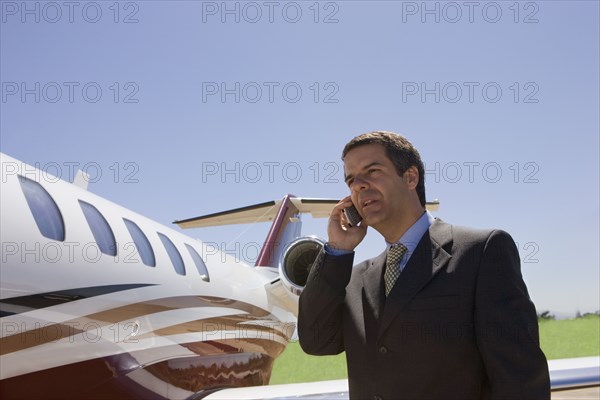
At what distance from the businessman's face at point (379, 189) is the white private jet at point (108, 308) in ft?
9.43

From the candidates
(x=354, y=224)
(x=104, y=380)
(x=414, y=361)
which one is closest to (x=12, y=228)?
(x=104, y=380)

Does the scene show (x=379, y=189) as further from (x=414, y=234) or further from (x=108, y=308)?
(x=108, y=308)

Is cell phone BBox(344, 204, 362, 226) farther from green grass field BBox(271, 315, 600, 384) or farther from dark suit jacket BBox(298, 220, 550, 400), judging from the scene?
green grass field BBox(271, 315, 600, 384)

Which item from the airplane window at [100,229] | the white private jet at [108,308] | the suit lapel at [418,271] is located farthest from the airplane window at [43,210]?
the suit lapel at [418,271]

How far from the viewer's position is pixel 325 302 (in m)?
1.80

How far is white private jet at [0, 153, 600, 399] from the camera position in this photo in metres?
4.25

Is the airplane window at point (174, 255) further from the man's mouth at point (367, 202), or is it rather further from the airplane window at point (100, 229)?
the man's mouth at point (367, 202)

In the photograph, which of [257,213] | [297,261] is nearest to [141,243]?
[297,261]

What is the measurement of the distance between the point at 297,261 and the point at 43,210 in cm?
432

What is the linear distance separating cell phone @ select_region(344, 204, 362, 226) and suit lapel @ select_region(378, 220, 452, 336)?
0.21 m

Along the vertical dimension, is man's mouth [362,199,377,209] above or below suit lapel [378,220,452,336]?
above

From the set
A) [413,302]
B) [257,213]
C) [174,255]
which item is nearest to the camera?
[413,302]

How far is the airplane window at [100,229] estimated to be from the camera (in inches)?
202

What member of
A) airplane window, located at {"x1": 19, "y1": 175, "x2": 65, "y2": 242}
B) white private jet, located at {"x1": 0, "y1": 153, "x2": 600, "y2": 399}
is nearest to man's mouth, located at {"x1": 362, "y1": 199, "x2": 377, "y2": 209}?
white private jet, located at {"x1": 0, "y1": 153, "x2": 600, "y2": 399}
